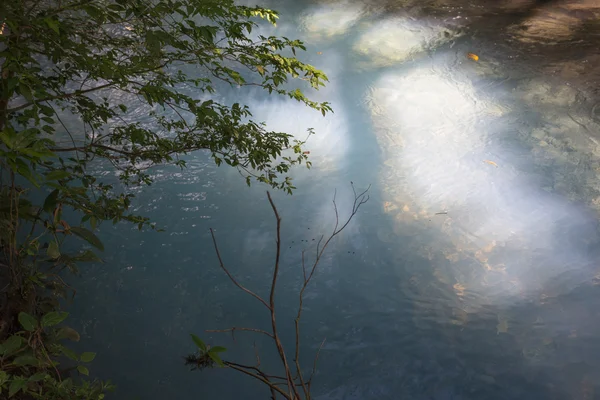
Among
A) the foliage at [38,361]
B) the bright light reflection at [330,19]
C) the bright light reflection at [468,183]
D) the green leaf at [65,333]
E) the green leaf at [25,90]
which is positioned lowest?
the foliage at [38,361]

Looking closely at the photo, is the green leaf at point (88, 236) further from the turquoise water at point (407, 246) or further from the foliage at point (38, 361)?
the turquoise water at point (407, 246)

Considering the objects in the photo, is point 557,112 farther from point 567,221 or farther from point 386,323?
point 386,323

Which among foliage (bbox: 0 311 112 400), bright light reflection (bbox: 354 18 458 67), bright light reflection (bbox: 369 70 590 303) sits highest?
bright light reflection (bbox: 354 18 458 67)

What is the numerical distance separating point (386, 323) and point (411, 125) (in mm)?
1852

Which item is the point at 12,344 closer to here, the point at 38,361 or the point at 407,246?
the point at 38,361

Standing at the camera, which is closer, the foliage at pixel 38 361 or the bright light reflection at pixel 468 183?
the foliage at pixel 38 361

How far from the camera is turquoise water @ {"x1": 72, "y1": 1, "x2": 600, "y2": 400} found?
2504 millimetres

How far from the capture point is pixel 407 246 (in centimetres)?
312

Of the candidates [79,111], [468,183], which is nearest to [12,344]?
[79,111]

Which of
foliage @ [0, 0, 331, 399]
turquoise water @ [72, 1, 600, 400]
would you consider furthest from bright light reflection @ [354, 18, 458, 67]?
foliage @ [0, 0, 331, 399]

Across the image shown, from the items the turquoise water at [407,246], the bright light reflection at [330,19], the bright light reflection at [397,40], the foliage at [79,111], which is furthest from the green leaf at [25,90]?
the bright light reflection at [330,19]

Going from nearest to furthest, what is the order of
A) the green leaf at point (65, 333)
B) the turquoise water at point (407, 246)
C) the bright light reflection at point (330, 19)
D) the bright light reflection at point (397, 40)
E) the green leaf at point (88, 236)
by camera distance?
1. the green leaf at point (88, 236)
2. the green leaf at point (65, 333)
3. the turquoise water at point (407, 246)
4. the bright light reflection at point (397, 40)
5. the bright light reflection at point (330, 19)

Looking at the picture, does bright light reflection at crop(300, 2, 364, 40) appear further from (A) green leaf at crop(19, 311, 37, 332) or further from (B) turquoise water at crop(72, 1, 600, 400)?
(A) green leaf at crop(19, 311, 37, 332)

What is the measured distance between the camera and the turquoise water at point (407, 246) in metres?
2.50
